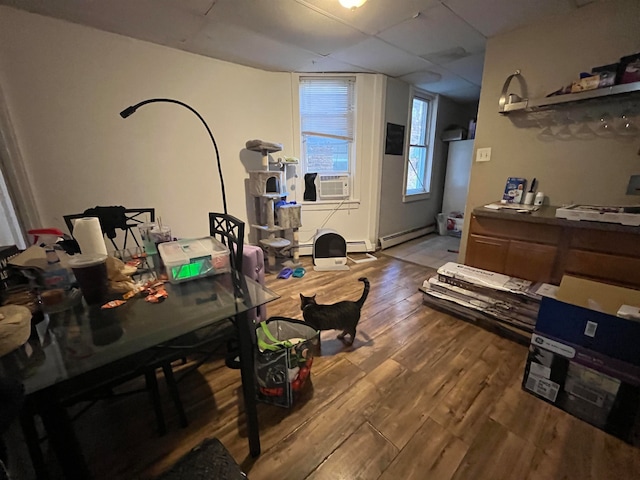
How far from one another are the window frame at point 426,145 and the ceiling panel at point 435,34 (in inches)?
49.5

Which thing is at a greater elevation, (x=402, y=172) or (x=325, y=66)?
(x=325, y=66)

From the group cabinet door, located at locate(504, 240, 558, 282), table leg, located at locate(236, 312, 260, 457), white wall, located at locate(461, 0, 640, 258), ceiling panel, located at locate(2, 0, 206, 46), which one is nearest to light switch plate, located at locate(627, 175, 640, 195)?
white wall, located at locate(461, 0, 640, 258)

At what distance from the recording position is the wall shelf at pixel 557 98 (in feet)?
5.32

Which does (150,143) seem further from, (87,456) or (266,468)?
(266,468)

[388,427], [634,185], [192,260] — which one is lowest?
[388,427]

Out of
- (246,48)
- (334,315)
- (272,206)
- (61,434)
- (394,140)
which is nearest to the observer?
(61,434)

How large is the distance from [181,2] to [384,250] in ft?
10.8

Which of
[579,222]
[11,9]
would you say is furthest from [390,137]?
[11,9]

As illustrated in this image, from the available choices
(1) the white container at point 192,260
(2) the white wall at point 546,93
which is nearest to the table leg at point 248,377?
(1) the white container at point 192,260

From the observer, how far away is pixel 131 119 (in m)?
2.34

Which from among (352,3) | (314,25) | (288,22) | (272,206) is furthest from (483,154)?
(272,206)

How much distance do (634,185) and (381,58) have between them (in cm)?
231

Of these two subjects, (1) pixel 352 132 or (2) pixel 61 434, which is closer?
(2) pixel 61 434

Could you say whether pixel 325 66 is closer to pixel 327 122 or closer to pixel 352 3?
pixel 327 122
